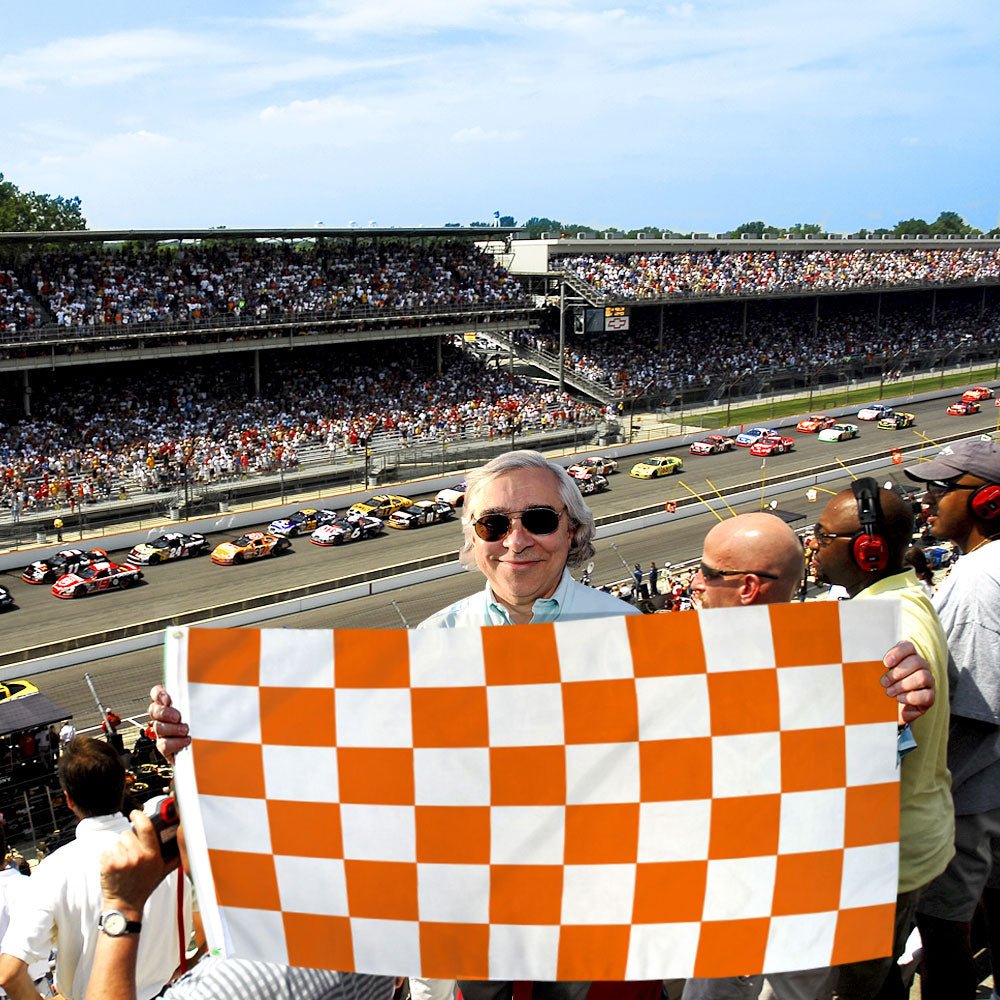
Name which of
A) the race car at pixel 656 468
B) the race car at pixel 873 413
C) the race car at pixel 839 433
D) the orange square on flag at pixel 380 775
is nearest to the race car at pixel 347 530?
the race car at pixel 656 468

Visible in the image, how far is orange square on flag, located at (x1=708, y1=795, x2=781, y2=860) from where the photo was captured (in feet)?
10.0

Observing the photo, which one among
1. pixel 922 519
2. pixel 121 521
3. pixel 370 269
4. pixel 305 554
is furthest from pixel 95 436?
pixel 922 519

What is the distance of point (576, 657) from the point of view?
2.99 m

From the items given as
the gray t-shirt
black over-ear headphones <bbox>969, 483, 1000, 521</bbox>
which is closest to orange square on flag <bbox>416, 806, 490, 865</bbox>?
the gray t-shirt

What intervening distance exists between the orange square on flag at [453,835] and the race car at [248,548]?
90.8 feet

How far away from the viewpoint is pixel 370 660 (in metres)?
2.99

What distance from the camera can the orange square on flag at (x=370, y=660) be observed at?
9.76 ft

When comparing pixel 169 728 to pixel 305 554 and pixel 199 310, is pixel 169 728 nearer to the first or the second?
pixel 305 554

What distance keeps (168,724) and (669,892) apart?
1479 mm

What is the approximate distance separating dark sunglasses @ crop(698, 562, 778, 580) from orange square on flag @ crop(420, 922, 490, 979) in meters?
1.33

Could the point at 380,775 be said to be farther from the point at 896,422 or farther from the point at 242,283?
the point at 896,422

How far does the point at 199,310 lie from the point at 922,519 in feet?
92.9

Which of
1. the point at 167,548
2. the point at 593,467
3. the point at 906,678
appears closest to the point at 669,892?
the point at 906,678

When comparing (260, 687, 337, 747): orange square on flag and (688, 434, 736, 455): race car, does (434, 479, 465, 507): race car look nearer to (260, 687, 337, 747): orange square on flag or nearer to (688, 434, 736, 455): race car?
(688, 434, 736, 455): race car
